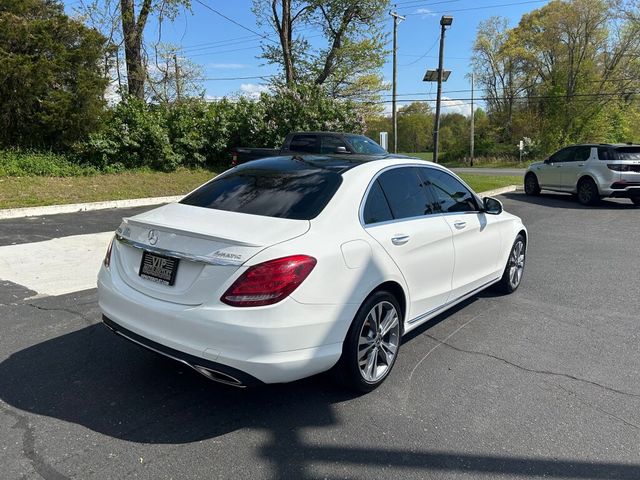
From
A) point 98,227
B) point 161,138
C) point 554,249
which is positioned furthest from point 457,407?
point 161,138

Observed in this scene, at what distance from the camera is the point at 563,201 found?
1536 centimetres

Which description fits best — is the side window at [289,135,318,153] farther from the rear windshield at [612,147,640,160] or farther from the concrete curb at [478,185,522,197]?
the rear windshield at [612,147,640,160]

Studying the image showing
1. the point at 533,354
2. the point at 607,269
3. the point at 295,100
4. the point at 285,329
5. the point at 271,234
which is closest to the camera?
the point at 285,329

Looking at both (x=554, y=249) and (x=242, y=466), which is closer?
(x=242, y=466)

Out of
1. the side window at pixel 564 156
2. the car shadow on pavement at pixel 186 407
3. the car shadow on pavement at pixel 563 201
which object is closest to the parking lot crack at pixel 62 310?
the car shadow on pavement at pixel 186 407

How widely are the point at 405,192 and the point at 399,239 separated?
0.58 meters

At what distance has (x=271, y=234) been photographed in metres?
3.03

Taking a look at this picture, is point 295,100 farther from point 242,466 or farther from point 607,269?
point 242,466

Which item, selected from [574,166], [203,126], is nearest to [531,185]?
[574,166]

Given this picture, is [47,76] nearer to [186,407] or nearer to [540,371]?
[186,407]

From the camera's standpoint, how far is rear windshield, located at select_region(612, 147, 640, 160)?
13.8 metres

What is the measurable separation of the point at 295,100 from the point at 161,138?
5809mm

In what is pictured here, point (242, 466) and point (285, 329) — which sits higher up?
point (285, 329)

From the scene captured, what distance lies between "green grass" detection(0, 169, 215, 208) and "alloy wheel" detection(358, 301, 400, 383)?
9.85 metres
